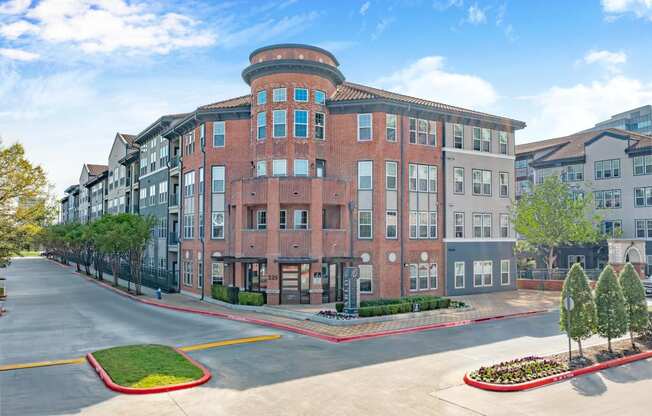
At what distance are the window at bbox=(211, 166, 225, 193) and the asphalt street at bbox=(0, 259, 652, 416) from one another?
1225 cm

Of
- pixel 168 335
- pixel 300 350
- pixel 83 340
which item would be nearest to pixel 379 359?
pixel 300 350

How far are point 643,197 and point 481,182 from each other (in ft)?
76.5

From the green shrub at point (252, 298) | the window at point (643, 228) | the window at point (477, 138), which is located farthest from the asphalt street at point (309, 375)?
the window at point (643, 228)

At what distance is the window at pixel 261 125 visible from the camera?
34.3m

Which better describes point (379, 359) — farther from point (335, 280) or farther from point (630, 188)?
point (630, 188)

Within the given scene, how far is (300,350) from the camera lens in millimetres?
20062

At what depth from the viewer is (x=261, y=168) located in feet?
113

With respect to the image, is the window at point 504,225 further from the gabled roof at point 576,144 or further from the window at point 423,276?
the gabled roof at point 576,144

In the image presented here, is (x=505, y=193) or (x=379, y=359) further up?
(x=505, y=193)

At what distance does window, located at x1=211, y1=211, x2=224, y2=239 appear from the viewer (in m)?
36.9

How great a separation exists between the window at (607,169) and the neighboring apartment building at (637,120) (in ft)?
303

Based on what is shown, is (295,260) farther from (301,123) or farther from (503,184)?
(503,184)

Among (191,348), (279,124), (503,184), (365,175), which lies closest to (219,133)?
(279,124)

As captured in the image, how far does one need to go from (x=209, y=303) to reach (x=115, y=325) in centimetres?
893
